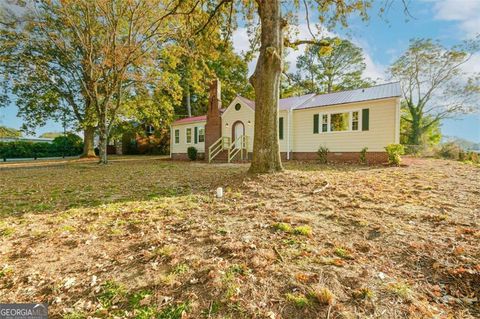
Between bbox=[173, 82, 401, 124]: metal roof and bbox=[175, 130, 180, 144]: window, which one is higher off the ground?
bbox=[173, 82, 401, 124]: metal roof

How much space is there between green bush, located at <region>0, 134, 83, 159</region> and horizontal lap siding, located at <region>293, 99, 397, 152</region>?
22395 mm

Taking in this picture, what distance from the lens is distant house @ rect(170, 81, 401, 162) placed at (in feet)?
41.4

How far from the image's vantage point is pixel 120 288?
2.13 metres

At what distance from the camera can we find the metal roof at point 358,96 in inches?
500

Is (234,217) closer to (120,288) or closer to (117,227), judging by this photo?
(117,227)

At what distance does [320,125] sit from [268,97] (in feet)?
30.1

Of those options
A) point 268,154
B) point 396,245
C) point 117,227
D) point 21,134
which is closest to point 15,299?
point 117,227

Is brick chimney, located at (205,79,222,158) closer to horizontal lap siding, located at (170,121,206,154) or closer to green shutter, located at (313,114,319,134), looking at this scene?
horizontal lap siding, located at (170,121,206,154)

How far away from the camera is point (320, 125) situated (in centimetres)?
1465

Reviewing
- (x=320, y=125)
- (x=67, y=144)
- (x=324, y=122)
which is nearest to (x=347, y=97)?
(x=324, y=122)

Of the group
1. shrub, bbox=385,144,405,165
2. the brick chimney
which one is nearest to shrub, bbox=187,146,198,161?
the brick chimney

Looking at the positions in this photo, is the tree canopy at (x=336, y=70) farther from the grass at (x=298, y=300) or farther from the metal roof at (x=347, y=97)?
the grass at (x=298, y=300)

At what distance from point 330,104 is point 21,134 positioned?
80.1 feet

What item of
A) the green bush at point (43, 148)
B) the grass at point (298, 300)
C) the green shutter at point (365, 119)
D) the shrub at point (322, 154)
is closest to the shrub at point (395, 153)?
the green shutter at point (365, 119)
